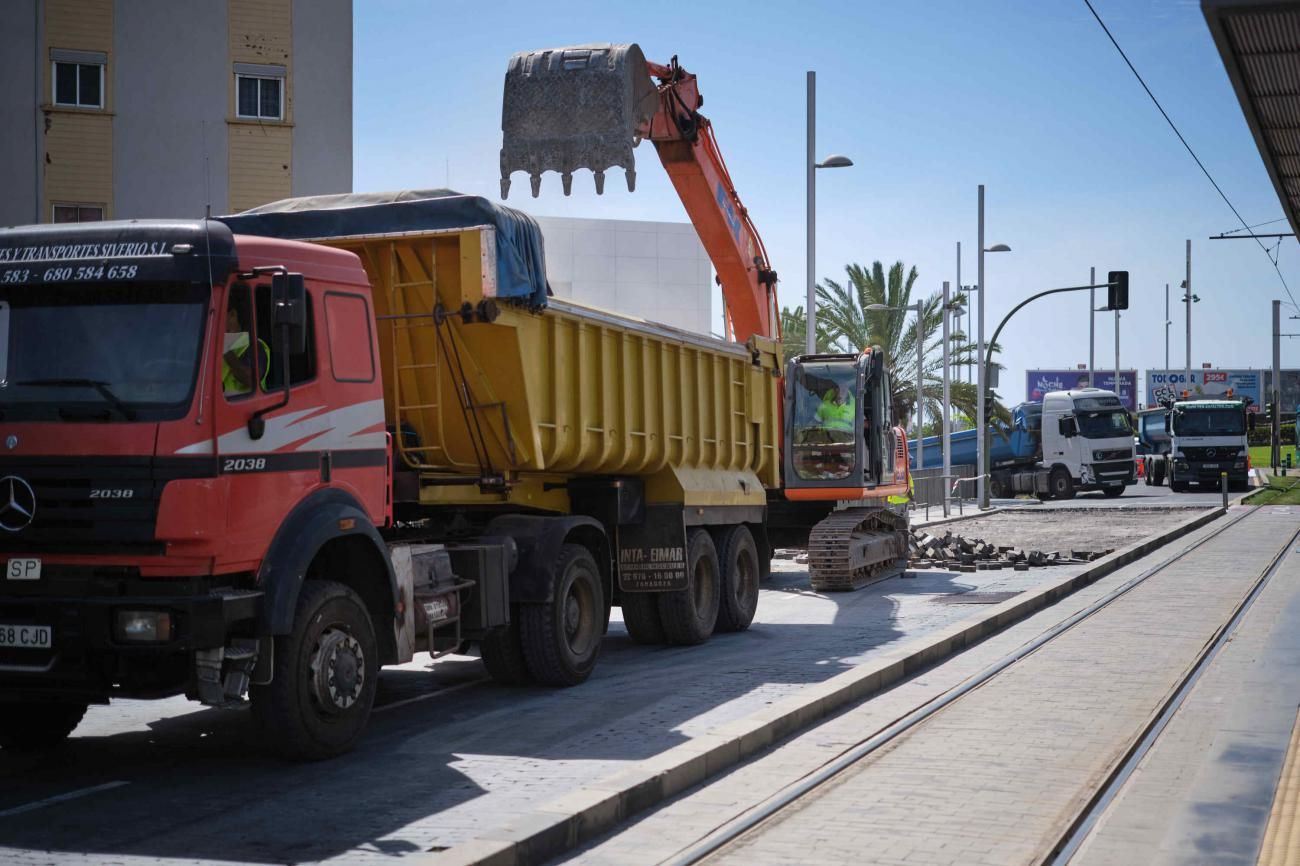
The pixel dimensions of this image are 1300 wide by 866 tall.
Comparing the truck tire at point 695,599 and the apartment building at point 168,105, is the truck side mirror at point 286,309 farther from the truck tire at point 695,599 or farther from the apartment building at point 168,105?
the apartment building at point 168,105

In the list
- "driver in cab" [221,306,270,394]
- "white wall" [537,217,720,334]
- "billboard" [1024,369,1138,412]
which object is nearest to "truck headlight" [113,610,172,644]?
"driver in cab" [221,306,270,394]

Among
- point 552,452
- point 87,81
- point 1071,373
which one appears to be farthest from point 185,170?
point 1071,373

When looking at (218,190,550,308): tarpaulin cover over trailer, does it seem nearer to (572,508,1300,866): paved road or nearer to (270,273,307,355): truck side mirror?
(270,273,307,355): truck side mirror

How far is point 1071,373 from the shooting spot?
10762 centimetres

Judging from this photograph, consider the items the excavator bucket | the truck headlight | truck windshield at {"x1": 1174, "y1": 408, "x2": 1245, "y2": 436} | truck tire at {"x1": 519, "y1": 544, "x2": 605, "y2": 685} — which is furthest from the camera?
truck windshield at {"x1": 1174, "y1": 408, "x2": 1245, "y2": 436}

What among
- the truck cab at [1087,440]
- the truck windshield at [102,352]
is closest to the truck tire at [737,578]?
the truck windshield at [102,352]

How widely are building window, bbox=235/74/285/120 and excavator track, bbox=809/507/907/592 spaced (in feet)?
51.0

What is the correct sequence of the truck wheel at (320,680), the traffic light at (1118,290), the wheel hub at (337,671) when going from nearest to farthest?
the truck wheel at (320,680) < the wheel hub at (337,671) < the traffic light at (1118,290)

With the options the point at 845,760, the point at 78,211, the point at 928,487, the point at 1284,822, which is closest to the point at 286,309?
the point at 845,760

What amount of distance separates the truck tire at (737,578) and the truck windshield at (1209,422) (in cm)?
4322

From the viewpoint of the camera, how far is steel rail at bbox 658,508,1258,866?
6660 millimetres

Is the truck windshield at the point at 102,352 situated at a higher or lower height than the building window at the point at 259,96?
lower

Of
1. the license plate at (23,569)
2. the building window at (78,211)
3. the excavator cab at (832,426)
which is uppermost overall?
the building window at (78,211)

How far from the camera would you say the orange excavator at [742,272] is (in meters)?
14.9
